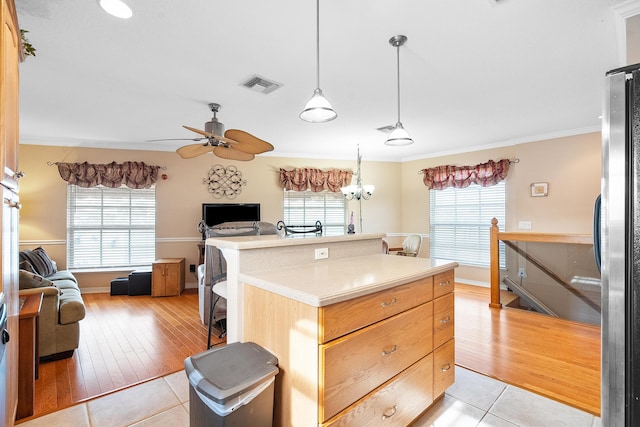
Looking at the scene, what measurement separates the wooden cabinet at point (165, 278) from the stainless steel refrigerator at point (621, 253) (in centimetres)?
530

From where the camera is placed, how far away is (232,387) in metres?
1.23

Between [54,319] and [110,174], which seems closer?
[54,319]

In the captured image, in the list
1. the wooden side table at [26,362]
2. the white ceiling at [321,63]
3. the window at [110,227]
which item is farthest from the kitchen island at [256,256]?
the window at [110,227]

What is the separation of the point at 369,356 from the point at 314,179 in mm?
5106

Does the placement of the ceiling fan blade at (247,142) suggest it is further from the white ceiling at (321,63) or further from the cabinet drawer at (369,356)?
the cabinet drawer at (369,356)

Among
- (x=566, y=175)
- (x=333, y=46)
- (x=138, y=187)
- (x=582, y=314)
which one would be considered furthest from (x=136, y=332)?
(x=566, y=175)

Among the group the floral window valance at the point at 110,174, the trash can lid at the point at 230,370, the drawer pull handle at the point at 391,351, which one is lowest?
the drawer pull handle at the point at 391,351

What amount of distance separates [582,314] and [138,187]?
6760 millimetres

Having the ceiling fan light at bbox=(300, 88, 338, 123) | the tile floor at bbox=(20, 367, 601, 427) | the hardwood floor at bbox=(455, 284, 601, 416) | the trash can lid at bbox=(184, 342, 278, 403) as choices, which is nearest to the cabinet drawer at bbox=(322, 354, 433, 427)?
the tile floor at bbox=(20, 367, 601, 427)

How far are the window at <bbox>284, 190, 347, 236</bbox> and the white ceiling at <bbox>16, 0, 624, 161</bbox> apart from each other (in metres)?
2.19

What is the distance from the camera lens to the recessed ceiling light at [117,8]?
5.96ft

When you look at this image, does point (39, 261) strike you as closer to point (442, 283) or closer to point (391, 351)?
point (391, 351)

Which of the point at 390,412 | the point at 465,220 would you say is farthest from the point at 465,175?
the point at 390,412

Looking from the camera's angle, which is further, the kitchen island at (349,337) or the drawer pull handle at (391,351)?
the drawer pull handle at (391,351)
